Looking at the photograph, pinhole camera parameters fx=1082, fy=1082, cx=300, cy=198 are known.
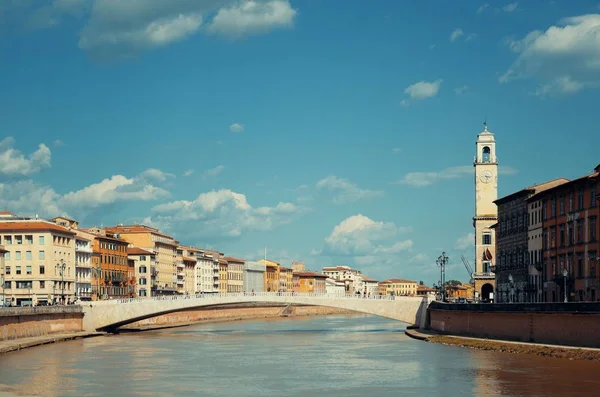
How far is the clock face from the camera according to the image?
13000cm

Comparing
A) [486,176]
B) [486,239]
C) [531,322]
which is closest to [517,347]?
[531,322]

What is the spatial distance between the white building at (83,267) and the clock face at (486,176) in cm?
4848

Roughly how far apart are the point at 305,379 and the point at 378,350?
22545 millimetres

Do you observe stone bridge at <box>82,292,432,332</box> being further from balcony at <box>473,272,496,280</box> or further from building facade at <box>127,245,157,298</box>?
building facade at <box>127,245,157,298</box>

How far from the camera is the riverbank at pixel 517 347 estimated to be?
6001 cm

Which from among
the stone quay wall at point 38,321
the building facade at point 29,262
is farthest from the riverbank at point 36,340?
the building facade at point 29,262

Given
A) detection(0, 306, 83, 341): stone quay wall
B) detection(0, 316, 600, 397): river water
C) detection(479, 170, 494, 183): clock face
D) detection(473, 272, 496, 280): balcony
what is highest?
detection(479, 170, 494, 183): clock face

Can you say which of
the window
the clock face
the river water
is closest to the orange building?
the window

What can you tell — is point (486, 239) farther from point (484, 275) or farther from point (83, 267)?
point (83, 267)

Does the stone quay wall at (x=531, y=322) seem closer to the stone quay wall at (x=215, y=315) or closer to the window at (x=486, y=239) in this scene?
the window at (x=486, y=239)

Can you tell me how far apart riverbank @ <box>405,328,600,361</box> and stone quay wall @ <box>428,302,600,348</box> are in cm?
79

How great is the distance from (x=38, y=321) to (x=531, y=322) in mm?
40004

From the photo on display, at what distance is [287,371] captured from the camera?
6259 centimetres

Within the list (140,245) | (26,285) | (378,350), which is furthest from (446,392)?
(140,245)
